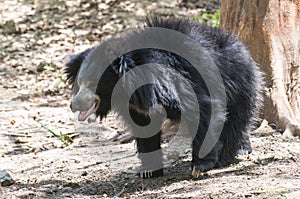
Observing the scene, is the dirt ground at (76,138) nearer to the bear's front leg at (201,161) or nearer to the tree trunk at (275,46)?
the bear's front leg at (201,161)

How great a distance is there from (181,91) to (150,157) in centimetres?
73

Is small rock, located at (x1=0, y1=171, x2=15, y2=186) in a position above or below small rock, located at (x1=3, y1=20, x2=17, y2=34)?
below

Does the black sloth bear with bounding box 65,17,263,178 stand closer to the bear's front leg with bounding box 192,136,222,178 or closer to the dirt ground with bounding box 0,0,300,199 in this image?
the bear's front leg with bounding box 192,136,222,178

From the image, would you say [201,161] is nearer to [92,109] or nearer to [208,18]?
[92,109]

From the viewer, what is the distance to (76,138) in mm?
5711

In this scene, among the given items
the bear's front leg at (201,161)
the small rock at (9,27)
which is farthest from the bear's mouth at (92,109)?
the small rock at (9,27)

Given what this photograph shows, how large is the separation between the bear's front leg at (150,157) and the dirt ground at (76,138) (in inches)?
3.0

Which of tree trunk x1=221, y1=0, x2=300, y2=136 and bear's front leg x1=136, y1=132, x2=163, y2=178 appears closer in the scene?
bear's front leg x1=136, y1=132, x2=163, y2=178

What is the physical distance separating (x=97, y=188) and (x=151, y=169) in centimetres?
45

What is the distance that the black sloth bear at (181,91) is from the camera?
384 centimetres

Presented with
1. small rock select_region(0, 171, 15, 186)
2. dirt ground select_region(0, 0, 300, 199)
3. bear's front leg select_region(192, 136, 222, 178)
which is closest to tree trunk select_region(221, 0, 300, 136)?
dirt ground select_region(0, 0, 300, 199)

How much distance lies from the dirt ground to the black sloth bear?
0.21m

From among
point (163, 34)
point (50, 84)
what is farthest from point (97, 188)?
point (50, 84)

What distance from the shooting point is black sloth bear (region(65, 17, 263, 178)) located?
3838 mm
